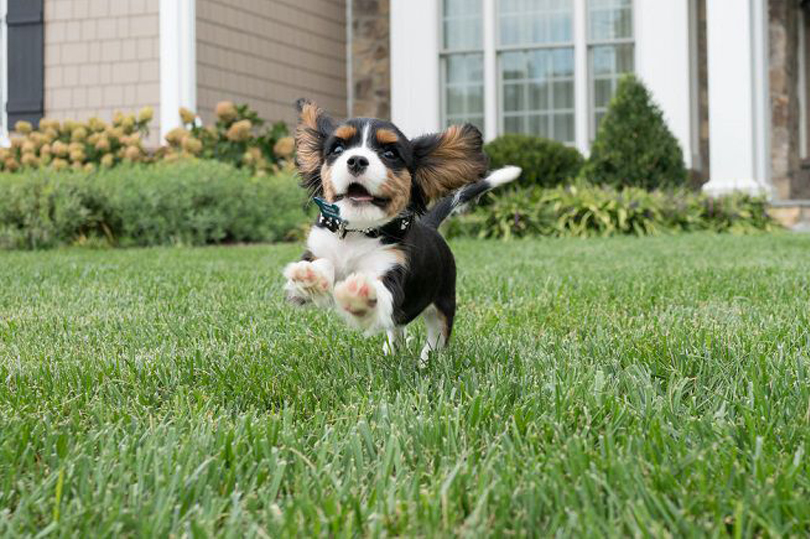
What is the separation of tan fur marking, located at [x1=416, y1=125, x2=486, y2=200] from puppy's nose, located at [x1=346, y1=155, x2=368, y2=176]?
1.07ft

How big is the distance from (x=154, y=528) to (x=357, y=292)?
0.98 m

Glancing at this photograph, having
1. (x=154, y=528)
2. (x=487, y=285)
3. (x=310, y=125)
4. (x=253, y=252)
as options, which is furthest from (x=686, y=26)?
(x=154, y=528)

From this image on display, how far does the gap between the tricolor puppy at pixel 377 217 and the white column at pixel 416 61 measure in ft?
33.3

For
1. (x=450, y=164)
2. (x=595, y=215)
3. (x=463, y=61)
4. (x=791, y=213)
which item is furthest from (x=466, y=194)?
(x=463, y=61)

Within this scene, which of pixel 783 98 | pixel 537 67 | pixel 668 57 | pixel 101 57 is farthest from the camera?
pixel 783 98

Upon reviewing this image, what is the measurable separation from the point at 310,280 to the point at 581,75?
10750 millimetres

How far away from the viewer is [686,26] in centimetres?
1202

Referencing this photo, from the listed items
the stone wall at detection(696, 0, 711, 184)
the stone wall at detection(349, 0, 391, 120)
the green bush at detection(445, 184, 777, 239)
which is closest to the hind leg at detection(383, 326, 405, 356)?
the green bush at detection(445, 184, 777, 239)

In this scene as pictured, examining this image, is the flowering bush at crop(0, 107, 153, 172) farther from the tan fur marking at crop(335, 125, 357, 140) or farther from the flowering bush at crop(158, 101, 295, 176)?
the tan fur marking at crop(335, 125, 357, 140)

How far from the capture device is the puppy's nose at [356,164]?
2408 mm

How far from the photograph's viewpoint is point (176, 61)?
11.3m

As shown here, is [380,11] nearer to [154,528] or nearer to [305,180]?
[305,180]

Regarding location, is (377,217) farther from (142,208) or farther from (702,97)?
(702,97)

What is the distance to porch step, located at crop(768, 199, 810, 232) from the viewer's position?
449 inches
